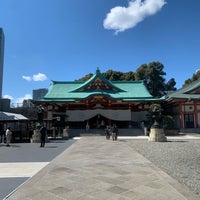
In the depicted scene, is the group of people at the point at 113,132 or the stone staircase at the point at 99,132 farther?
the stone staircase at the point at 99,132

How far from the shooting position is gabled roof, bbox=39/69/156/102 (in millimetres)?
35250

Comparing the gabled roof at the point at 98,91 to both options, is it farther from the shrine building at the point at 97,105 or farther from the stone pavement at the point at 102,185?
the stone pavement at the point at 102,185

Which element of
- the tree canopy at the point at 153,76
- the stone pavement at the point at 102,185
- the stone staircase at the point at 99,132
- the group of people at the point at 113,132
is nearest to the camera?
the stone pavement at the point at 102,185

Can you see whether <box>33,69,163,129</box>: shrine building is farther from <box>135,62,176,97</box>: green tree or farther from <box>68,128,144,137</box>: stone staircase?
<box>135,62,176,97</box>: green tree

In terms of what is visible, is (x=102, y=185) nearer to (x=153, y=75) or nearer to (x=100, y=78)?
(x=100, y=78)

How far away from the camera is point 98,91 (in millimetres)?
36062

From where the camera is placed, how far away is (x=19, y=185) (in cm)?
627

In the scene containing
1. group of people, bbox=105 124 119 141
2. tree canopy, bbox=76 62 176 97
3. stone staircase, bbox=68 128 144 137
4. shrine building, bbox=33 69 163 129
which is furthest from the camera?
tree canopy, bbox=76 62 176 97

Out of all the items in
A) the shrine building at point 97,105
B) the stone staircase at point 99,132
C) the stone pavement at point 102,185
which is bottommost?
the stone pavement at point 102,185

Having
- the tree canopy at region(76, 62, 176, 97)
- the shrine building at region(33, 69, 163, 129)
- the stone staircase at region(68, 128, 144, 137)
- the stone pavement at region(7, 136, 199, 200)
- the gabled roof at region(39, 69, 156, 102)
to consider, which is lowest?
the stone pavement at region(7, 136, 199, 200)

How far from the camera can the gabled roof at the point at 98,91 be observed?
35.2m

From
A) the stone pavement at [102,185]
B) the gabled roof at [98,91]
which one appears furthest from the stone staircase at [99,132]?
the stone pavement at [102,185]

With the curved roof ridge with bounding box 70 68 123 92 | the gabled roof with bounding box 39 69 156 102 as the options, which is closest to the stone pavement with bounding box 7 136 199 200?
the gabled roof with bounding box 39 69 156 102

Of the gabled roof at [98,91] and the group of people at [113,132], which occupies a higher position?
the gabled roof at [98,91]
